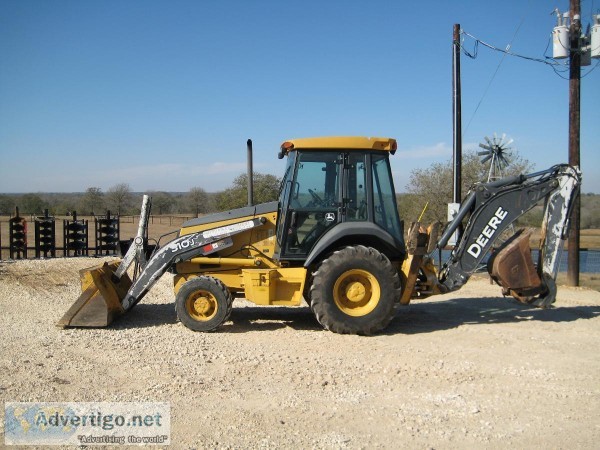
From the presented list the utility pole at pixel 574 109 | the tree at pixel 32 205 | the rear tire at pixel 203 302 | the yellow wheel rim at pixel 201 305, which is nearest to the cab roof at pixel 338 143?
the rear tire at pixel 203 302

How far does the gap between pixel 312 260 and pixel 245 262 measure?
3.30ft

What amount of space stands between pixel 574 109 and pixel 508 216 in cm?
631

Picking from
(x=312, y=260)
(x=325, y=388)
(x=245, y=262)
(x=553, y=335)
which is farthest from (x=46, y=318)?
(x=553, y=335)

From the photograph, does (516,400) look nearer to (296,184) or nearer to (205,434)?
(205,434)

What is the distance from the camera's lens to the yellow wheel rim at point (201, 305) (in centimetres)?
733

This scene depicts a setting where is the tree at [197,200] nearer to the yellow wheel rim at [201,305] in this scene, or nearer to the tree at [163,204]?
the tree at [163,204]

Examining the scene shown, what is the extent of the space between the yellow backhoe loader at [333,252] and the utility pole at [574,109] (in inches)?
204

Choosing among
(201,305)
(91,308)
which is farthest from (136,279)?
(201,305)

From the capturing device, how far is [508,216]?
784cm

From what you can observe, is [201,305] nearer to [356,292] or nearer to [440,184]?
[356,292]

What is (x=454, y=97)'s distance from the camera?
44.5ft

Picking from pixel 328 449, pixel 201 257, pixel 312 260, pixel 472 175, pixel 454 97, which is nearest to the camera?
pixel 328 449

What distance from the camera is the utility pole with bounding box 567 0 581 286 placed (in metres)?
12.4

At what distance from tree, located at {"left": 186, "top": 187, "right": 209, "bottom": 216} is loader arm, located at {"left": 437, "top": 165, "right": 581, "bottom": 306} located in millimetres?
52041
